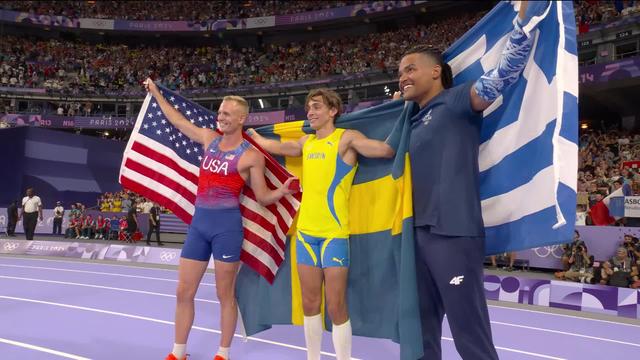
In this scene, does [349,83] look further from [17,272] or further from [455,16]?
[17,272]

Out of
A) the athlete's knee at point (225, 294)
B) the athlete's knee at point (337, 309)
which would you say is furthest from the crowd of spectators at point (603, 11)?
the athlete's knee at point (225, 294)

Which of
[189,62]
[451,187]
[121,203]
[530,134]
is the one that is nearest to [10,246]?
[121,203]

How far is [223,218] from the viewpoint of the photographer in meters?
3.83

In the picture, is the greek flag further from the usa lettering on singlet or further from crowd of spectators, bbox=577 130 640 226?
crowd of spectators, bbox=577 130 640 226

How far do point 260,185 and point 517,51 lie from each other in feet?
7.68

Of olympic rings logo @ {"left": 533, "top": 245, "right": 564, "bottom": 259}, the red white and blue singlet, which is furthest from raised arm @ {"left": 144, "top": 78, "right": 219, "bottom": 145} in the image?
olympic rings logo @ {"left": 533, "top": 245, "right": 564, "bottom": 259}

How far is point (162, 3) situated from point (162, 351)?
4100 centimetres

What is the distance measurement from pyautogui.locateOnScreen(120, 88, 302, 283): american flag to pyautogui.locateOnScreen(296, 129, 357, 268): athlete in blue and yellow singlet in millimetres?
675

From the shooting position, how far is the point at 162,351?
4.36 meters

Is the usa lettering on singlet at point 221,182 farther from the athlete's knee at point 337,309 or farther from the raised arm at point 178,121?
the athlete's knee at point 337,309

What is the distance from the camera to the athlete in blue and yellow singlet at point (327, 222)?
3.42 metres

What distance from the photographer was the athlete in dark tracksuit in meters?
2.43

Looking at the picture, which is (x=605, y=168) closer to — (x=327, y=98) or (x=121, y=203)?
(x=327, y=98)

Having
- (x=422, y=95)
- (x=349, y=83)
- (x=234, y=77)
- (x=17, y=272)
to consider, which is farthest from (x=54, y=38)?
(x=422, y=95)
